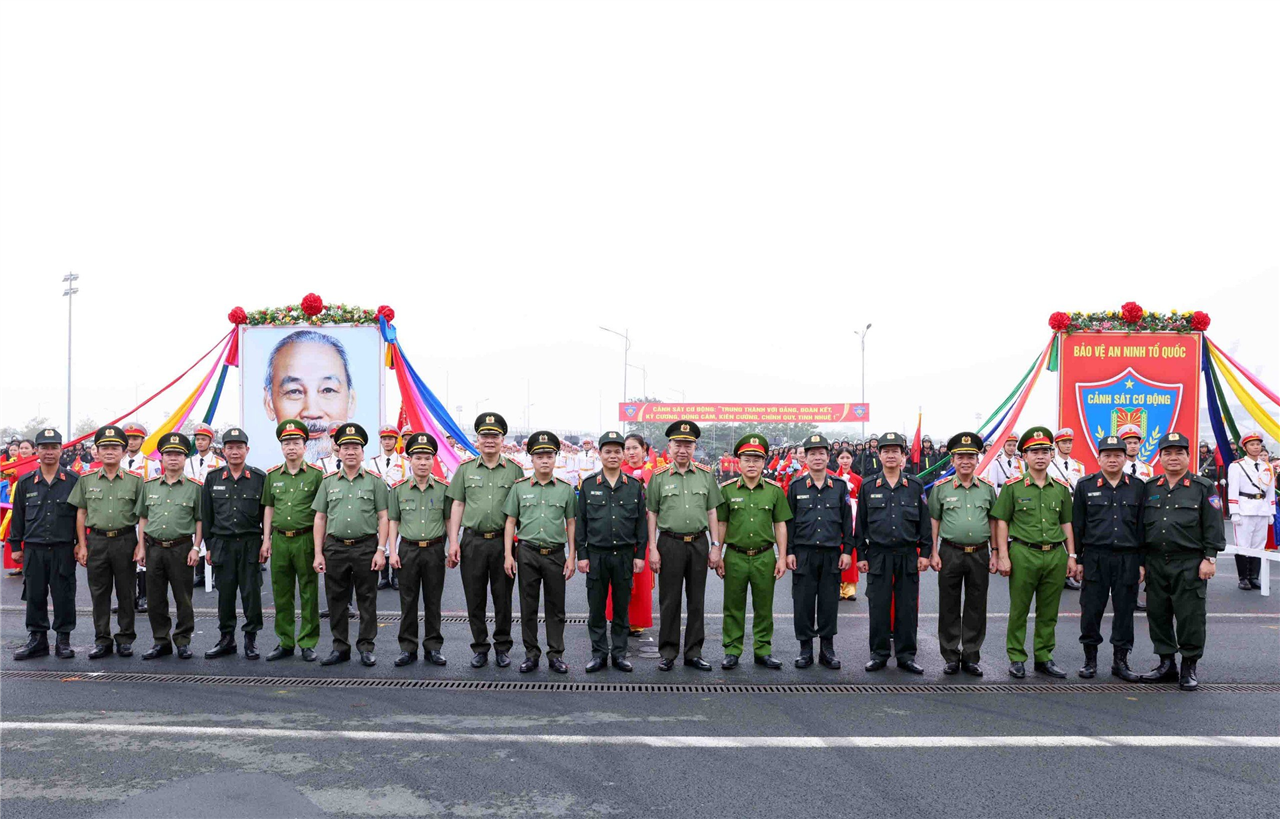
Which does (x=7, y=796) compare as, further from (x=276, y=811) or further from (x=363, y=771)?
(x=363, y=771)

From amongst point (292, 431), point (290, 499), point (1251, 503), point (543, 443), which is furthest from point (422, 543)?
point (1251, 503)

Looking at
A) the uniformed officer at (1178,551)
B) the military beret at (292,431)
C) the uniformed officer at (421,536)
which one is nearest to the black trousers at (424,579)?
the uniformed officer at (421,536)

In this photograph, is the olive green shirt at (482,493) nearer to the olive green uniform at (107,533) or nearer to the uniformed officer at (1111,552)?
the olive green uniform at (107,533)

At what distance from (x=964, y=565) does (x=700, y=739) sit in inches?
104

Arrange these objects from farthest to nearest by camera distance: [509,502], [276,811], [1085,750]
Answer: [509,502]
[1085,750]
[276,811]

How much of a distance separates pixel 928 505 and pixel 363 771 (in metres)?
4.39

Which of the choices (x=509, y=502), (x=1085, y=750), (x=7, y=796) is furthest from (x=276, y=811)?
(x=1085, y=750)

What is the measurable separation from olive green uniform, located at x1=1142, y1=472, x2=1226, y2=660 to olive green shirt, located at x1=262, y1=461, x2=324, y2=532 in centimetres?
606

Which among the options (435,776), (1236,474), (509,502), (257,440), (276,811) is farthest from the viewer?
(257,440)

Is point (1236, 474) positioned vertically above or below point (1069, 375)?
below

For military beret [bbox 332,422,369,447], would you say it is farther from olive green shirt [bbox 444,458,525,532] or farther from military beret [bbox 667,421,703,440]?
military beret [bbox 667,421,703,440]

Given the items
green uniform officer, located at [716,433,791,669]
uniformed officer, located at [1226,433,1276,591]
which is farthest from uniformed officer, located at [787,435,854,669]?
uniformed officer, located at [1226,433,1276,591]

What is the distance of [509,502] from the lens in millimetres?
6586

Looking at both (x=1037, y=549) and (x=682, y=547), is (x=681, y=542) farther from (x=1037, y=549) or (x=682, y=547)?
(x=1037, y=549)
